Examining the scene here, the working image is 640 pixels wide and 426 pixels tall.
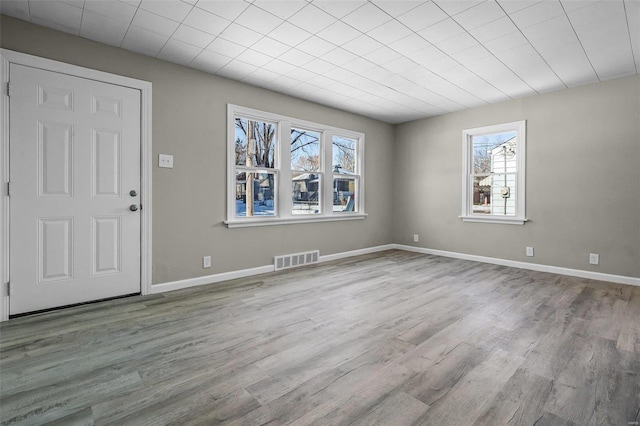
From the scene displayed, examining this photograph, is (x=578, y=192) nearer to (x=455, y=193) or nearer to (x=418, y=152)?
(x=455, y=193)

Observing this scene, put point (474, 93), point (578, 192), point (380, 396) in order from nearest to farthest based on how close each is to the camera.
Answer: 1. point (380, 396)
2. point (578, 192)
3. point (474, 93)

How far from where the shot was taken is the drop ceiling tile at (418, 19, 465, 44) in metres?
2.72

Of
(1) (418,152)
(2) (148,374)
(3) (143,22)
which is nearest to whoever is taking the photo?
(2) (148,374)

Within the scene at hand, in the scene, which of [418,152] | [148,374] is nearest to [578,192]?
[418,152]

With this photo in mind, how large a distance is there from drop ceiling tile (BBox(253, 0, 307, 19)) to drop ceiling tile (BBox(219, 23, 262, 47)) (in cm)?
37

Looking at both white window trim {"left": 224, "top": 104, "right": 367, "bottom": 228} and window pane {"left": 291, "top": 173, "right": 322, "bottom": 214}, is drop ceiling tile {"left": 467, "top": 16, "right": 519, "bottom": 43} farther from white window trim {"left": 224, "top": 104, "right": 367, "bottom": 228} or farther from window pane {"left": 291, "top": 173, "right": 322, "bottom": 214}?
window pane {"left": 291, "top": 173, "right": 322, "bottom": 214}

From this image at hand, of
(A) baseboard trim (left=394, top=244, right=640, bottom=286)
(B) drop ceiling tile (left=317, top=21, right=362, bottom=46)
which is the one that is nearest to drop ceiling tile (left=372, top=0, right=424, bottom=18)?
(B) drop ceiling tile (left=317, top=21, right=362, bottom=46)

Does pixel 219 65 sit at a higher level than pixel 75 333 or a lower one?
higher

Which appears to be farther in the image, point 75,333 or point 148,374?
point 75,333

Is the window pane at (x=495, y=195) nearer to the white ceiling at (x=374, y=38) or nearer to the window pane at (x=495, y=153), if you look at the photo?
the window pane at (x=495, y=153)

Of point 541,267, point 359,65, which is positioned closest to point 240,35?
point 359,65

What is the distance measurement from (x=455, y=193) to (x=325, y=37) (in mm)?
3671

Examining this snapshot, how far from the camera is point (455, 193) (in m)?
5.48

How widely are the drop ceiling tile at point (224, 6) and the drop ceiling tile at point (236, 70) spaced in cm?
90
